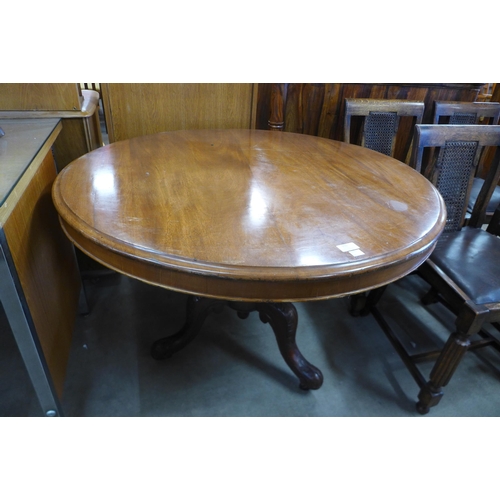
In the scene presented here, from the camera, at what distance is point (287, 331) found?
138cm

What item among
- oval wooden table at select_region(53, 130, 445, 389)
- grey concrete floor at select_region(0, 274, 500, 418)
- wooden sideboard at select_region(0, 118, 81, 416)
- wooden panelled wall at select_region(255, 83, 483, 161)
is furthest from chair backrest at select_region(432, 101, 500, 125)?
wooden sideboard at select_region(0, 118, 81, 416)

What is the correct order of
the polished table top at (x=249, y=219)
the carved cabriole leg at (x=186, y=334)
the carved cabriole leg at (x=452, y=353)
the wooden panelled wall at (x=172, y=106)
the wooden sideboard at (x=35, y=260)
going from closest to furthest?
the polished table top at (x=249, y=219) < the wooden sideboard at (x=35, y=260) < the carved cabriole leg at (x=452, y=353) < the carved cabriole leg at (x=186, y=334) < the wooden panelled wall at (x=172, y=106)

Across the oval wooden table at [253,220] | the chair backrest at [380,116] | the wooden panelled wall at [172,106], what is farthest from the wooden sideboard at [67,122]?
the chair backrest at [380,116]

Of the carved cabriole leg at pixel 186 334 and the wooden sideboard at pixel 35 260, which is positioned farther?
the carved cabriole leg at pixel 186 334

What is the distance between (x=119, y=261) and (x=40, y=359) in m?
0.49

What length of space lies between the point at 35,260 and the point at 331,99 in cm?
181

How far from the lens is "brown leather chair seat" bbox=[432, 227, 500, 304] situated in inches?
50.3

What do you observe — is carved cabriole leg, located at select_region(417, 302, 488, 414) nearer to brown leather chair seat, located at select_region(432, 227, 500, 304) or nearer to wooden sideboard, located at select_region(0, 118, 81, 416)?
brown leather chair seat, located at select_region(432, 227, 500, 304)

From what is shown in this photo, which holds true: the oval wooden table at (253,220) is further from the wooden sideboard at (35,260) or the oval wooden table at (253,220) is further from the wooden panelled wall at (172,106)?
the wooden panelled wall at (172,106)

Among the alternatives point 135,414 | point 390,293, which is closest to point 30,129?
point 135,414

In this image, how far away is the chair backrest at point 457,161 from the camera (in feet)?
4.88

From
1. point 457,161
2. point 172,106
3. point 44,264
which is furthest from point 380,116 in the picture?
point 44,264

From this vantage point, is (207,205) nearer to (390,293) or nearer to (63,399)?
(63,399)

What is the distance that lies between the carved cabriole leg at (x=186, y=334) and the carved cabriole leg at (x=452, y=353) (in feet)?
2.78
